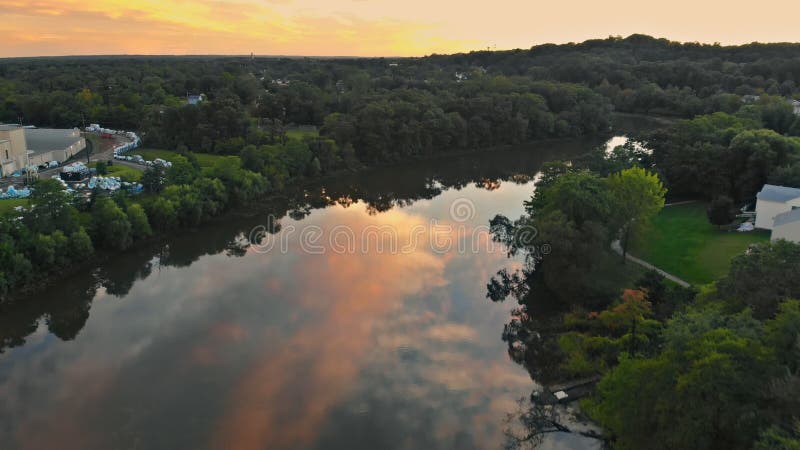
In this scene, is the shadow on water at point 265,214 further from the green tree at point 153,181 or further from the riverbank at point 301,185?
the green tree at point 153,181

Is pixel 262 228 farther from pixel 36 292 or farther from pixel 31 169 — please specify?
pixel 31 169

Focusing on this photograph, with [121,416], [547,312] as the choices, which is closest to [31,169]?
[121,416]

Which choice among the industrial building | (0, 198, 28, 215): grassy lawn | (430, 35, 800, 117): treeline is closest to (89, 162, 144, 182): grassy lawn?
the industrial building

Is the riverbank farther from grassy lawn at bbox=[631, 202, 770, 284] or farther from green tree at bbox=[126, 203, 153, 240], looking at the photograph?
grassy lawn at bbox=[631, 202, 770, 284]

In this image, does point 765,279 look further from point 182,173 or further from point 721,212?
point 182,173

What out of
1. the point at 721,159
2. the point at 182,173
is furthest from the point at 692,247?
the point at 182,173
